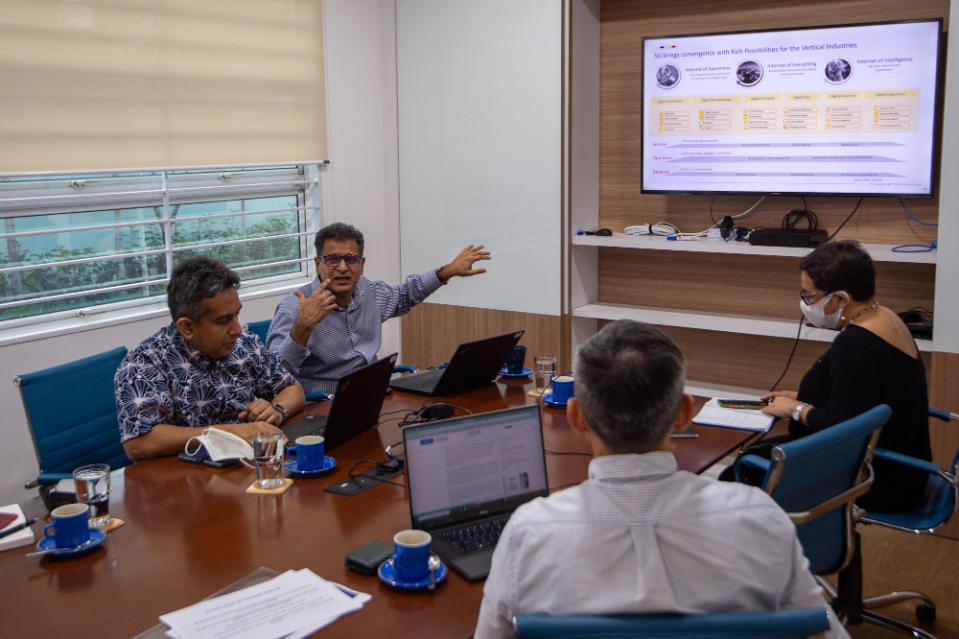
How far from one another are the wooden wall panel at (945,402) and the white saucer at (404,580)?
2823 mm

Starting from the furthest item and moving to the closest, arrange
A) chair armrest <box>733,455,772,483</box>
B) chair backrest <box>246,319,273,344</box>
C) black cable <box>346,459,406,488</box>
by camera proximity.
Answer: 1. chair backrest <box>246,319,273,344</box>
2. chair armrest <box>733,455,772,483</box>
3. black cable <box>346,459,406,488</box>

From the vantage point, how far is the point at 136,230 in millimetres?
4133

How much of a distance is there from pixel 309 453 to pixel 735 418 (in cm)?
143

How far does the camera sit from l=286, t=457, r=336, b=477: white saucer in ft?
7.95

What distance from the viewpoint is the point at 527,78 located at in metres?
4.75

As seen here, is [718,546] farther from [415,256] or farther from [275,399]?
[415,256]

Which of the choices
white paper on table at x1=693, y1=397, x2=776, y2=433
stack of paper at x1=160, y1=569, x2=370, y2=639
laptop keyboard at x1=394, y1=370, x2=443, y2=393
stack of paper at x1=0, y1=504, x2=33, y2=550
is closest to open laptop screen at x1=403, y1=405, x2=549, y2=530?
stack of paper at x1=160, y1=569, x2=370, y2=639

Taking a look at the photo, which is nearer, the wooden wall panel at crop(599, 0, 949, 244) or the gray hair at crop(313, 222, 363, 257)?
the gray hair at crop(313, 222, 363, 257)

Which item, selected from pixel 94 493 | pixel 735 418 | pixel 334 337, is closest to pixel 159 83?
pixel 334 337

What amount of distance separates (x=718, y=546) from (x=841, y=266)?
1.88m

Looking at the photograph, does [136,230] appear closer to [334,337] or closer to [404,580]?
[334,337]

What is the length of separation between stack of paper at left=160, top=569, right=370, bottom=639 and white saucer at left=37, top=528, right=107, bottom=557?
395 millimetres

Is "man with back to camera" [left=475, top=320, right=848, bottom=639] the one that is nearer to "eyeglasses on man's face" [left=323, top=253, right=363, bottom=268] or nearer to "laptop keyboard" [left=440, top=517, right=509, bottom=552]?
"laptop keyboard" [left=440, top=517, right=509, bottom=552]

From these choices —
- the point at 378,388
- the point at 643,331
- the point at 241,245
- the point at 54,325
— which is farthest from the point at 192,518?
the point at 241,245
